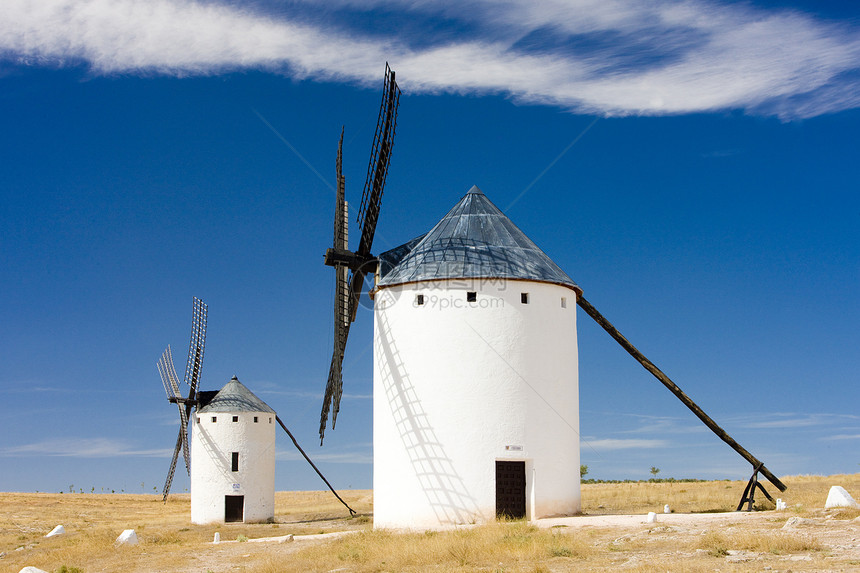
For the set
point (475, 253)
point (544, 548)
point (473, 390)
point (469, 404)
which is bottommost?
point (544, 548)

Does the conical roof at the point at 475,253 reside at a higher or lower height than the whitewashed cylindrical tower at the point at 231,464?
higher

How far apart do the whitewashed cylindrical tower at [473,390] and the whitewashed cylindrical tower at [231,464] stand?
13.2 meters

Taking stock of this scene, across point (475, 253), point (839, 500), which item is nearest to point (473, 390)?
point (475, 253)

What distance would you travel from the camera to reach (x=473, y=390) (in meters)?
19.9

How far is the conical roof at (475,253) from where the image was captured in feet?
67.3

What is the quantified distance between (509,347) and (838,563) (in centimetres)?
948

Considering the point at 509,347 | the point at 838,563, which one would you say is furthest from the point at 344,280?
the point at 838,563

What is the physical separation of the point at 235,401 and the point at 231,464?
7.97 feet

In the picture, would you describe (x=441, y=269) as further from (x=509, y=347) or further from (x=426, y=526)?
(x=426, y=526)

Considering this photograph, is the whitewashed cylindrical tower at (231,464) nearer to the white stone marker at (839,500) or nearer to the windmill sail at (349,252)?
the windmill sail at (349,252)

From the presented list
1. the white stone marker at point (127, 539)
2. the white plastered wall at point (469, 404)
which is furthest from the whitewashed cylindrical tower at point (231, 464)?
the white plastered wall at point (469, 404)

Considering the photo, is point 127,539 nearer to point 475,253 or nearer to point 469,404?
point 469,404

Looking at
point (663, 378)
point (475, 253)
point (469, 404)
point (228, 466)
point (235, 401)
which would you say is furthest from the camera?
point (235, 401)

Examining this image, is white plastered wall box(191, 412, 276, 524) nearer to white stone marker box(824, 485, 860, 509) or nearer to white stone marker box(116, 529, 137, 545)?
white stone marker box(116, 529, 137, 545)
